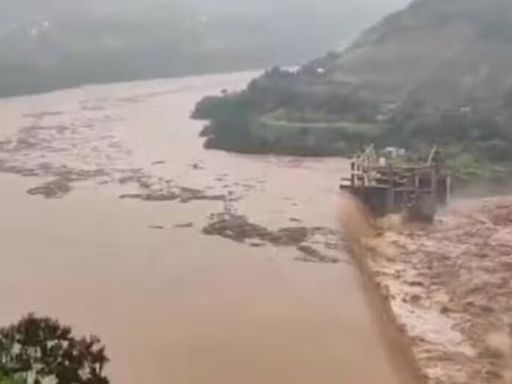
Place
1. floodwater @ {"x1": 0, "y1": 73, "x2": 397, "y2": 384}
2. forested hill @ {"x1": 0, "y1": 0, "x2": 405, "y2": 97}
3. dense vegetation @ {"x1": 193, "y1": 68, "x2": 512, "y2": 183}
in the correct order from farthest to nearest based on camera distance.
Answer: forested hill @ {"x1": 0, "y1": 0, "x2": 405, "y2": 97} → dense vegetation @ {"x1": 193, "y1": 68, "x2": 512, "y2": 183} → floodwater @ {"x1": 0, "y1": 73, "x2": 397, "y2": 384}

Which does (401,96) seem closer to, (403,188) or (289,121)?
(289,121)

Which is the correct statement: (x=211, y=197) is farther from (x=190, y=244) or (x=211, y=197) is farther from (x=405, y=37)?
(x=405, y=37)

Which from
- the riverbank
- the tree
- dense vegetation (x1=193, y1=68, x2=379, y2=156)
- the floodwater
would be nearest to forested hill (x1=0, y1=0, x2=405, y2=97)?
dense vegetation (x1=193, y1=68, x2=379, y2=156)

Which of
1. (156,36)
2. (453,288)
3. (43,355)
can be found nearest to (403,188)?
(453,288)

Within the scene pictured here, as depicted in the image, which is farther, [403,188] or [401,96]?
[401,96]

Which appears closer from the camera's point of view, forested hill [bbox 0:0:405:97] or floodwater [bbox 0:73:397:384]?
floodwater [bbox 0:73:397:384]

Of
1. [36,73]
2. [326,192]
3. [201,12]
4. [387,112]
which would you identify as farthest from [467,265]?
[201,12]

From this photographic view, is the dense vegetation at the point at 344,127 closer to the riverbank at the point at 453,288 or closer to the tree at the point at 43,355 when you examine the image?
the riverbank at the point at 453,288

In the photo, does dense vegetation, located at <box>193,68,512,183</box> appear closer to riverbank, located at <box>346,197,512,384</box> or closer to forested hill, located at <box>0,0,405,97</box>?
riverbank, located at <box>346,197,512,384</box>
